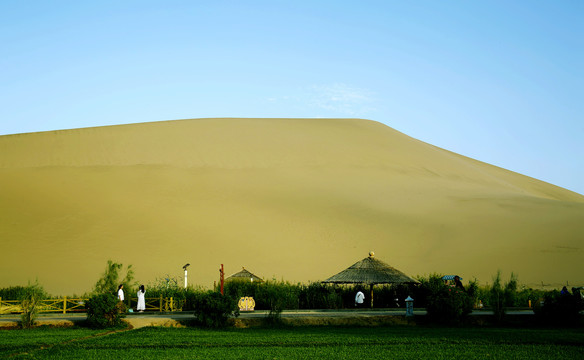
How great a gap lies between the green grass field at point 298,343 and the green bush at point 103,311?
59 centimetres

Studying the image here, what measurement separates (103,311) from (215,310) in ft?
10.0

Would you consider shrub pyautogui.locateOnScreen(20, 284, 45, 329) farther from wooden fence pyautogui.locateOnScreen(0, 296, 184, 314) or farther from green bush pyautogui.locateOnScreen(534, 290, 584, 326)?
green bush pyautogui.locateOnScreen(534, 290, 584, 326)

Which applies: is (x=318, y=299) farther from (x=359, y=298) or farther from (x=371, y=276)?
(x=371, y=276)

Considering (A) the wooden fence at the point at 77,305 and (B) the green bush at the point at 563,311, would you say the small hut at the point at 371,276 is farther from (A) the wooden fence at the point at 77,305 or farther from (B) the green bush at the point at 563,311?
(B) the green bush at the point at 563,311

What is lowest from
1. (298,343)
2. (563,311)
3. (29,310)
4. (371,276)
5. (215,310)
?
(298,343)

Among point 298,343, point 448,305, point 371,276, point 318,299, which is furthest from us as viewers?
point 318,299

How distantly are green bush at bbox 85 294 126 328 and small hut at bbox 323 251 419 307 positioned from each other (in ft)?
31.8

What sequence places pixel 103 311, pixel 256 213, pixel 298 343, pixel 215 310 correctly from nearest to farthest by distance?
pixel 298 343 → pixel 103 311 → pixel 215 310 → pixel 256 213

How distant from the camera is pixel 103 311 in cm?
1827

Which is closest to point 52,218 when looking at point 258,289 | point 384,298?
point 258,289

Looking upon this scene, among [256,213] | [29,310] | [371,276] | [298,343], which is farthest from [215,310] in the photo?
[256,213]

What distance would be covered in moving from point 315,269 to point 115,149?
29.9m

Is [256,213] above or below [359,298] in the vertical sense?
above

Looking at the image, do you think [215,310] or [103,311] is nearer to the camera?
[103,311]
